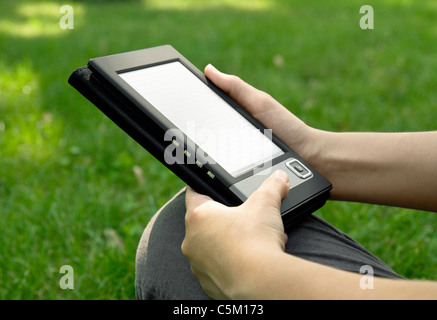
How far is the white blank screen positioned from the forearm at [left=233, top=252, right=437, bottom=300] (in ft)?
0.80

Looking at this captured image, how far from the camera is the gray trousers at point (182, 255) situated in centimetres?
75

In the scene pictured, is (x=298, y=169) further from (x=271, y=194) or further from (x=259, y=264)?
(x=259, y=264)

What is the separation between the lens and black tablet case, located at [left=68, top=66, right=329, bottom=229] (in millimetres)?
776

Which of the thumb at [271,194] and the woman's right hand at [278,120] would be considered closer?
the thumb at [271,194]

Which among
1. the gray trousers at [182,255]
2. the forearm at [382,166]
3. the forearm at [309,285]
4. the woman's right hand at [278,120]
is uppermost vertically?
the woman's right hand at [278,120]

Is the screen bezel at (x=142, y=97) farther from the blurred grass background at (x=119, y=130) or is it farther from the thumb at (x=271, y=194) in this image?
the blurred grass background at (x=119, y=130)

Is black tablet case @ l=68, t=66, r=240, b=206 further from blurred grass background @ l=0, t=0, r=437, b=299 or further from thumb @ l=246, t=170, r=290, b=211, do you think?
blurred grass background @ l=0, t=0, r=437, b=299

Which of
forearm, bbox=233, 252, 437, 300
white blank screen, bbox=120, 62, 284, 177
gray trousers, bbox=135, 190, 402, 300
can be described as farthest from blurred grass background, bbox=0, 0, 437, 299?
forearm, bbox=233, 252, 437, 300

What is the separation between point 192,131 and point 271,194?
21 cm

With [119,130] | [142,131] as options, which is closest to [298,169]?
[142,131]

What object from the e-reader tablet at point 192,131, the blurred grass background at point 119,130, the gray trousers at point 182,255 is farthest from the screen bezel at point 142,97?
the blurred grass background at point 119,130

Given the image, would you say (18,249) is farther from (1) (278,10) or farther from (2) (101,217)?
(1) (278,10)

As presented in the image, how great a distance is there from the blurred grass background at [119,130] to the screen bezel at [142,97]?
1.78 feet

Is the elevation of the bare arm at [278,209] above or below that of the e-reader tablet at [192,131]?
below
